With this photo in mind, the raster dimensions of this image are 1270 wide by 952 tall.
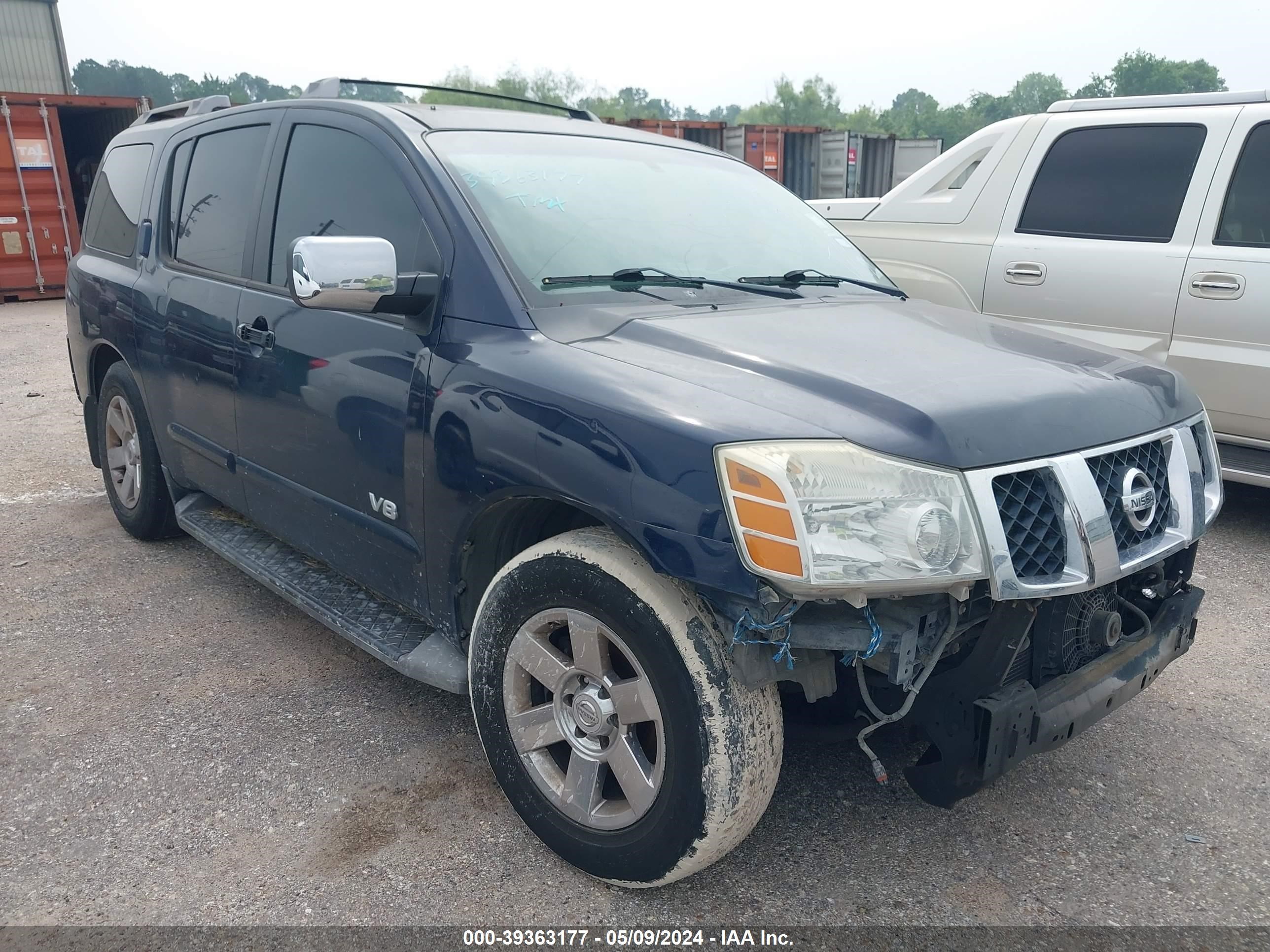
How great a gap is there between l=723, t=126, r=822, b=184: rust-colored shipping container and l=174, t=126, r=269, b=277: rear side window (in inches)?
677

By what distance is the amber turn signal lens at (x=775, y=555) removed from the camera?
1.90m

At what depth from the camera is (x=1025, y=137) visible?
5320 millimetres

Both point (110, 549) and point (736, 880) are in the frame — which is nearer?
point (736, 880)

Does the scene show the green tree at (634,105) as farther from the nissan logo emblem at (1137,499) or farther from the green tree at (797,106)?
the nissan logo emblem at (1137,499)

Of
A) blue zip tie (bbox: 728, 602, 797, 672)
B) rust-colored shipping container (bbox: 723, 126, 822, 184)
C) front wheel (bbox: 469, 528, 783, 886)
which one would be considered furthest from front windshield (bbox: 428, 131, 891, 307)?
rust-colored shipping container (bbox: 723, 126, 822, 184)

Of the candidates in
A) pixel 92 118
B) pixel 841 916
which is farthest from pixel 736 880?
pixel 92 118

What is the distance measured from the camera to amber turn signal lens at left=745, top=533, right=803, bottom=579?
6.22 feet

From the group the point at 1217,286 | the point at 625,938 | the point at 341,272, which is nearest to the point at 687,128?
the point at 1217,286

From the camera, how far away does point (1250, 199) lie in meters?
4.55

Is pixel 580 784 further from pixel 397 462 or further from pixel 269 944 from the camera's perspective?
pixel 397 462

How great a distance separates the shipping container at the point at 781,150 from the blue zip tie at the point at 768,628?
18866 millimetres

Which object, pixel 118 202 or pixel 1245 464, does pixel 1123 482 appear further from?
A: pixel 118 202

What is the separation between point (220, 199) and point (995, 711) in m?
3.18

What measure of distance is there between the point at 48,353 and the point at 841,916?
10471 mm
